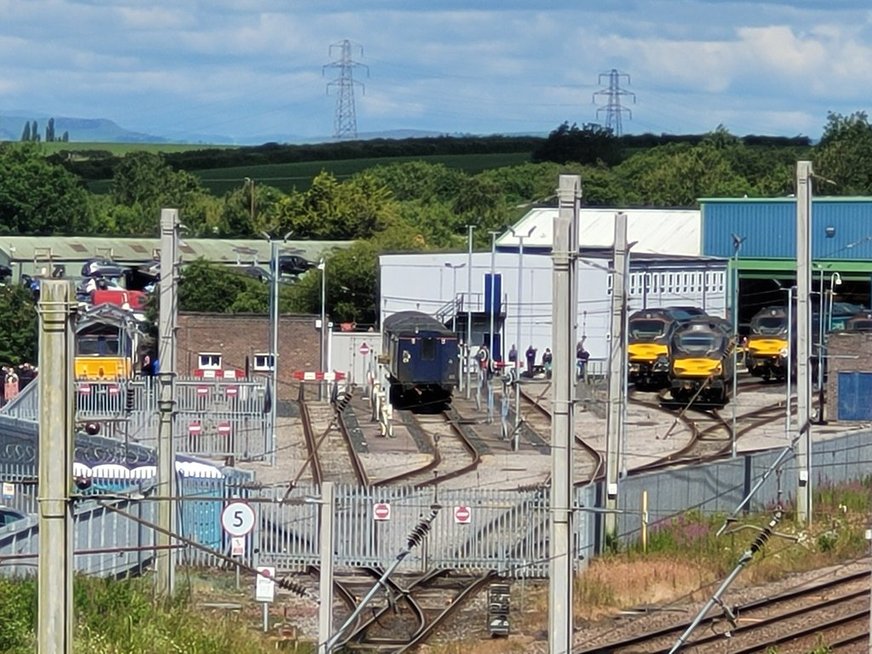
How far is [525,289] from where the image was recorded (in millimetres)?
50438

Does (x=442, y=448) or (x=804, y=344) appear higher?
(x=804, y=344)

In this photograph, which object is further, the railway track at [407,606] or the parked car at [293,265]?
the parked car at [293,265]

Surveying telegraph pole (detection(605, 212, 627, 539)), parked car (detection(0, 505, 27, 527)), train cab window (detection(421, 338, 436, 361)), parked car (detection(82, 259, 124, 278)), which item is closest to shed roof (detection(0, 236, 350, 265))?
parked car (detection(82, 259, 124, 278))

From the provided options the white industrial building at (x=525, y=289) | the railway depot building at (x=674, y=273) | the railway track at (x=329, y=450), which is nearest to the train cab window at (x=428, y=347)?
the railway track at (x=329, y=450)

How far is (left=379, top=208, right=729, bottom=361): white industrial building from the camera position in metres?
49.5

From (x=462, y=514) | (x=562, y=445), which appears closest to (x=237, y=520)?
(x=462, y=514)

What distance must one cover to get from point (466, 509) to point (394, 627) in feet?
10.3

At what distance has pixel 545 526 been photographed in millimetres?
22734

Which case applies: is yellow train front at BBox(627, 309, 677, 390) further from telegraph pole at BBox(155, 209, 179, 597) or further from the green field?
the green field

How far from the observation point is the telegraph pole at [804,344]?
988 inches

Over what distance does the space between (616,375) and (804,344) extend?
3449mm

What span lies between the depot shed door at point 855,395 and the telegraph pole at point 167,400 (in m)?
24.3

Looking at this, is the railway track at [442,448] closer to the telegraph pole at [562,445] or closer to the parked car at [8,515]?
the parked car at [8,515]

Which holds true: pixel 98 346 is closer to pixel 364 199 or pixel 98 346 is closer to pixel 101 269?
pixel 101 269
